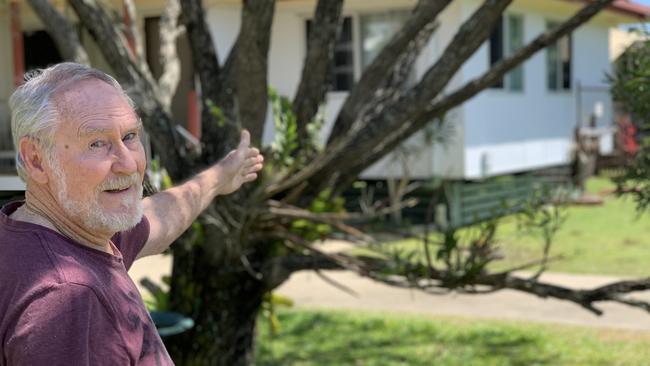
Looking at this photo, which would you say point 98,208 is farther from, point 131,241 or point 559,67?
point 559,67

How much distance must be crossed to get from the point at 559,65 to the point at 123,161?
16.4 meters

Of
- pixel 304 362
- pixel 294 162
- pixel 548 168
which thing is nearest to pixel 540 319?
pixel 304 362

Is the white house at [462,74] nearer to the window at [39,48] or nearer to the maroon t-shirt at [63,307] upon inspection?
the window at [39,48]

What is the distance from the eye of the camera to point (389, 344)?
6863 millimetres

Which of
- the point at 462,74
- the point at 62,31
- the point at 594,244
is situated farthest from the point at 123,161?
the point at 462,74

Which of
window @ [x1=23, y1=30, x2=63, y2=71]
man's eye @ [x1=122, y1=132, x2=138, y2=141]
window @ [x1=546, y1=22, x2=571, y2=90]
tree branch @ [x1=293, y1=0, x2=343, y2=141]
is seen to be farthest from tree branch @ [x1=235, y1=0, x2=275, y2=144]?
window @ [x1=546, y1=22, x2=571, y2=90]

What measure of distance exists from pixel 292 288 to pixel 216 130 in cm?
443

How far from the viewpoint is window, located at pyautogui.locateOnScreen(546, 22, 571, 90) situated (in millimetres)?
16938

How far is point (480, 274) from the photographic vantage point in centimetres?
443

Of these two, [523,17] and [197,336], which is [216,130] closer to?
[197,336]

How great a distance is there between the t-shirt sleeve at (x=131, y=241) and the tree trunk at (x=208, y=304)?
8.35ft

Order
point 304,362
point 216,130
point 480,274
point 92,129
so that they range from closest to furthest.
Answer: point 92,129, point 480,274, point 216,130, point 304,362

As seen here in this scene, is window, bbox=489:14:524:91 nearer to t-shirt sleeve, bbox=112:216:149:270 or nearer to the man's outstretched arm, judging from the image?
the man's outstretched arm

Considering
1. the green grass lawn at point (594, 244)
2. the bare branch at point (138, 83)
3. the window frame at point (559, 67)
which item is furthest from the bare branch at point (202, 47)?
the window frame at point (559, 67)
